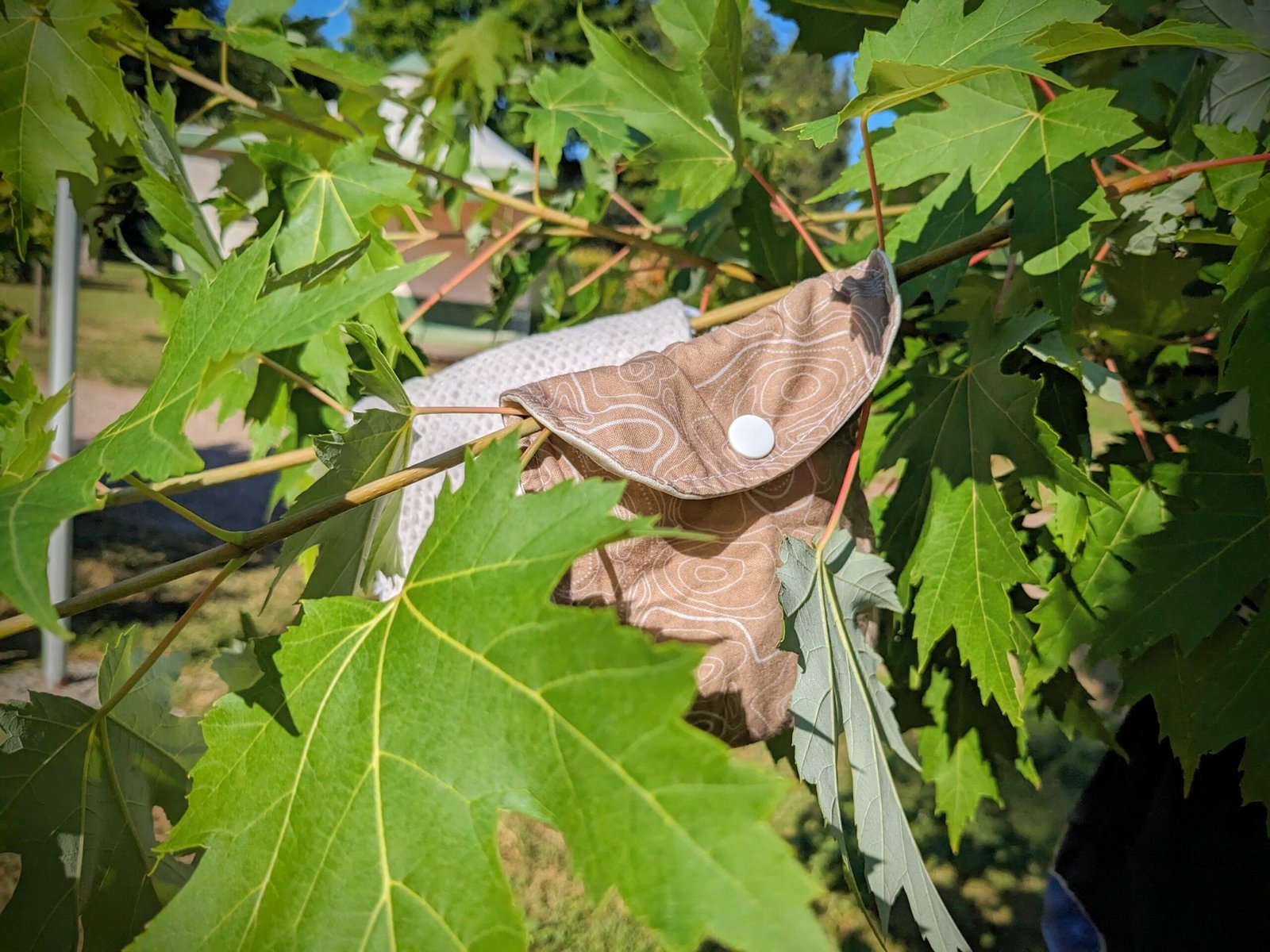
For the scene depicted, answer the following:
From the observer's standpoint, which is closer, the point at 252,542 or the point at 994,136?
the point at 252,542

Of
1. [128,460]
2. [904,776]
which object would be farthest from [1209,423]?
[904,776]

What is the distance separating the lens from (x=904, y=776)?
2160mm

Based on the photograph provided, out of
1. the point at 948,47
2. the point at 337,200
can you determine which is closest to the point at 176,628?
the point at 337,200

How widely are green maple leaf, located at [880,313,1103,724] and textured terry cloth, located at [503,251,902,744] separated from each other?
3.3 inches

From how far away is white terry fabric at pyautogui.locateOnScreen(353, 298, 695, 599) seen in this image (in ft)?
1.91

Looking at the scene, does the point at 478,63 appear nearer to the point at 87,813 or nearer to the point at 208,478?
the point at 208,478

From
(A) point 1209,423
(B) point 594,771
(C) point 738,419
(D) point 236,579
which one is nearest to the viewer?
(B) point 594,771

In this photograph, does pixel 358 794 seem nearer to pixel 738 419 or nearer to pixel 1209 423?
pixel 738 419

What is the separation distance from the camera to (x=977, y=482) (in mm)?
538

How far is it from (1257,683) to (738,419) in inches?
14.1

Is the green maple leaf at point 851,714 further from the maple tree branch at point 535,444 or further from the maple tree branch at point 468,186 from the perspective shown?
the maple tree branch at point 468,186

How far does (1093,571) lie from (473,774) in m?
0.47

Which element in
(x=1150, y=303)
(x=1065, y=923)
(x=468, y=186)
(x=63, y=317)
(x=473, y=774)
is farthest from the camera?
(x=63, y=317)

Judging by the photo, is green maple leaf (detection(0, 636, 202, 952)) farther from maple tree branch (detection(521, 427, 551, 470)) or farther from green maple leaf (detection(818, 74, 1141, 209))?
green maple leaf (detection(818, 74, 1141, 209))
